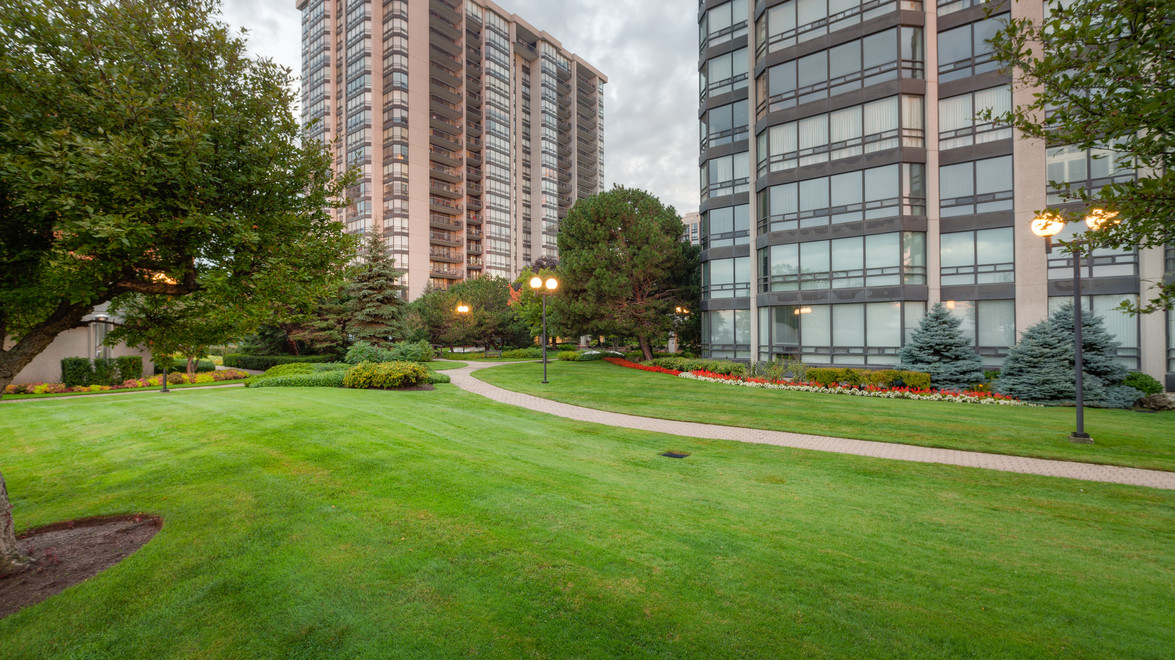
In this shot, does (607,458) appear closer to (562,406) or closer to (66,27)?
(562,406)

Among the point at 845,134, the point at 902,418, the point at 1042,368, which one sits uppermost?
the point at 845,134

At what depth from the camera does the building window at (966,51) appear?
19156 mm

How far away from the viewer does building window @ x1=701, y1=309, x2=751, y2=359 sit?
971 inches

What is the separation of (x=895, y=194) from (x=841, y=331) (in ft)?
21.1

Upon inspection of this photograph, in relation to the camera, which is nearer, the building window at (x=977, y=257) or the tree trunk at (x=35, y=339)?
the tree trunk at (x=35, y=339)

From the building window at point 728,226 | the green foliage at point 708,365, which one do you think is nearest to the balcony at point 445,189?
the building window at point 728,226

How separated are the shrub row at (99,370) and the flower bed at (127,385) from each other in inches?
13.1

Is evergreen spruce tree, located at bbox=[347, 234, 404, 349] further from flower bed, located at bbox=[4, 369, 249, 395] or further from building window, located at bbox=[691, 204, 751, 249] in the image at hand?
building window, located at bbox=[691, 204, 751, 249]

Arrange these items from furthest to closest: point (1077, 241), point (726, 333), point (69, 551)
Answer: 1. point (726, 333)
2. point (1077, 241)
3. point (69, 551)

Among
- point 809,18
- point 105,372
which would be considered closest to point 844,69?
point 809,18

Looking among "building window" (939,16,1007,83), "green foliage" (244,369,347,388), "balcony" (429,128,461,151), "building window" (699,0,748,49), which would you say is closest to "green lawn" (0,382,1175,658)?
"green foliage" (244,369,347,388)

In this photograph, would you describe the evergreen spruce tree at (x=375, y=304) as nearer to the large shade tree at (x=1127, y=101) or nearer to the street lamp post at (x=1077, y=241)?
the street lamp post at (x=1077, y=241)

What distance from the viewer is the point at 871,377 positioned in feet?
58.3

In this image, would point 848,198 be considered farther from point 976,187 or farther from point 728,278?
point 728,278
